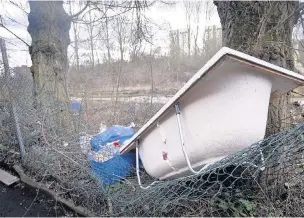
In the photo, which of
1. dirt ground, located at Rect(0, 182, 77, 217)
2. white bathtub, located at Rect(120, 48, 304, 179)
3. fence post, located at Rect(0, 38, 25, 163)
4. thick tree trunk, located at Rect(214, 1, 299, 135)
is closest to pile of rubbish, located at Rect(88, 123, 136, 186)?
dirt ground, located at Rect(0, 182, 77, 217)

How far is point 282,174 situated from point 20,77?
4.66 m

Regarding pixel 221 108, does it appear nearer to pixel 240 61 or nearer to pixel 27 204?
pixel 240 61

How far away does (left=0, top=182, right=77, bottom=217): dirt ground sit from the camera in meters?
2.84

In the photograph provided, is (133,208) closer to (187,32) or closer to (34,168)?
(34,168)

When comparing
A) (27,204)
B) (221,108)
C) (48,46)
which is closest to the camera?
(221,108)

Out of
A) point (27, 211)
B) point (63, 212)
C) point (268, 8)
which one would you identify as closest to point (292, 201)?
point (268, 8)

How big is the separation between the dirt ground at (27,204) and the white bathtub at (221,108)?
1673mm

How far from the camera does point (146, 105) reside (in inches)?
264

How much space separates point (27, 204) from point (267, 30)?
11.4 ft

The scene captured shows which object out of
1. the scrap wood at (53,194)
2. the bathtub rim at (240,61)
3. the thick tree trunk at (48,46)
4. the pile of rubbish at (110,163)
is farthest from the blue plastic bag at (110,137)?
the thick tree trunk at (48,46)

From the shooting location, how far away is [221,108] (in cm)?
188

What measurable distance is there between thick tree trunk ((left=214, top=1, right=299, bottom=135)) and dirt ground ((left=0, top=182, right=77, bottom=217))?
8.61ft

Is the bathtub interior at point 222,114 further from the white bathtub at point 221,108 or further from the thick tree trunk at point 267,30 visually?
the thick tree trunk at point 267,30

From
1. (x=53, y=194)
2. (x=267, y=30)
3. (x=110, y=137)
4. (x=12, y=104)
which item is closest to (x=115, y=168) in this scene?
(x=110, y=137)
